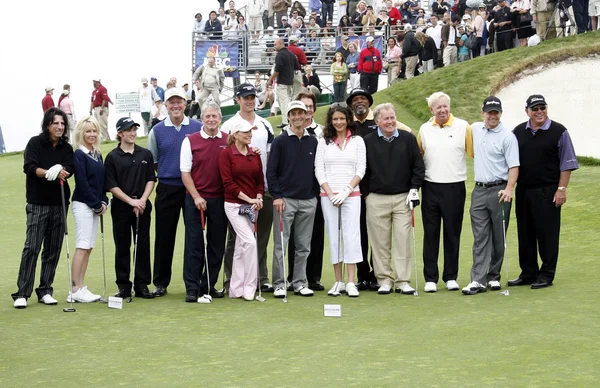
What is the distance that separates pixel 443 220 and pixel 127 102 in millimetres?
24355

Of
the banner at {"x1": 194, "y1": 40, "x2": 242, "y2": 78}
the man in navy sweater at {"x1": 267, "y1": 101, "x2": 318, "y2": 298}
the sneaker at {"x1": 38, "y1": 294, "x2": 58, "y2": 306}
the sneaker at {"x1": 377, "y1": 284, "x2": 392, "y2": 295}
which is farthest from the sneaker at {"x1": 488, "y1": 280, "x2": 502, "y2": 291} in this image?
the banner at {"x1": 194, "y1": 40, "x2": 242, "y2": 78}

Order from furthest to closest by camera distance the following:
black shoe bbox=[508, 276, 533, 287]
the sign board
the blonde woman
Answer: the sign board → black shoe bbox=[508, 276, 533, 287] → the blonde woman

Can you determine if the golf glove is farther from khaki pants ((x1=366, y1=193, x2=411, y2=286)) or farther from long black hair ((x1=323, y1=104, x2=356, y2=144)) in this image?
long black hair ((x1=323, y1=104, x2=356, y2=144))

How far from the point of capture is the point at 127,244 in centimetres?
1036

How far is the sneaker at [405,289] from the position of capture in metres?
10.2

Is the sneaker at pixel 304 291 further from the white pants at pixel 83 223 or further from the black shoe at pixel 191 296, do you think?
the white pants at pixel 83 223

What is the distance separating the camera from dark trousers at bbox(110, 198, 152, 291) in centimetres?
1024

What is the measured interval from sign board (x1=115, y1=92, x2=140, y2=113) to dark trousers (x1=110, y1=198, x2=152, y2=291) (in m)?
23.2

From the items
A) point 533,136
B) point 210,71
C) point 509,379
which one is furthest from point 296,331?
point 210,71

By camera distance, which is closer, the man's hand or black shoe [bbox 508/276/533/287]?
the man's hand

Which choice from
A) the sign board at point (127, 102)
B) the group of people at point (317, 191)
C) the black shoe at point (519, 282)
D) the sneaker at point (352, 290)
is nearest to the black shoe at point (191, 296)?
the group of people at point (317, 191)

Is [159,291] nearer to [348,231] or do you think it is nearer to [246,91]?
[348,231]

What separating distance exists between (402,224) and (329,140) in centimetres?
118

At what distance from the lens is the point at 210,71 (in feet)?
83.0
